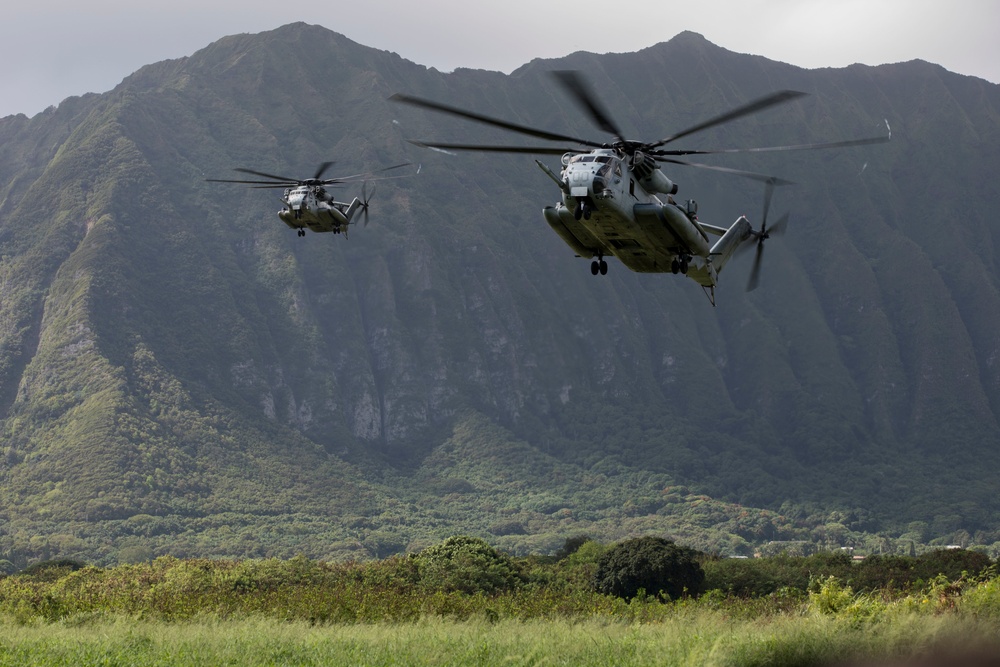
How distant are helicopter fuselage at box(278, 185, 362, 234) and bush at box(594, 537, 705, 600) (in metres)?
18.9

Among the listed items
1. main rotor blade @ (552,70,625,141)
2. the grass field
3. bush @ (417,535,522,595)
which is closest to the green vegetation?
the grass field

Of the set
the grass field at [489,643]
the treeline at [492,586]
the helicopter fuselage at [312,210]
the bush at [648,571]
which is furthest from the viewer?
the helicopter fuselage at [312,210]

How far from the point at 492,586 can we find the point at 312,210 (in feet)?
65.3

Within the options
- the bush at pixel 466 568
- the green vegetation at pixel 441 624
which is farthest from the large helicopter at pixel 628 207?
the bush at pixel 466 568

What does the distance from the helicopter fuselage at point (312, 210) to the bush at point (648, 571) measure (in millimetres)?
18876

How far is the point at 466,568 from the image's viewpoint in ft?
155

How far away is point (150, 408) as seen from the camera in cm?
19450

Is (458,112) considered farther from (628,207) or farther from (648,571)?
(648,571)

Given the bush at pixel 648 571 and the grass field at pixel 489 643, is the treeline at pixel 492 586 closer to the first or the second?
the bush at pixel 648 571

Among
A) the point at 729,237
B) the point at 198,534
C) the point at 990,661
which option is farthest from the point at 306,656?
the point at 198,534

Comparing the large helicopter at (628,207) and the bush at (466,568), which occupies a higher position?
the large helicopter at (628,207)

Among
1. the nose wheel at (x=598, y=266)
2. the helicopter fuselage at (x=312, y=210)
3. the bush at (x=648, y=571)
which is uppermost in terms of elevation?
the helicopter fuselage at (x=312, y=210)

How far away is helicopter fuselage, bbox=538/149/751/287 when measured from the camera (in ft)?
99.5

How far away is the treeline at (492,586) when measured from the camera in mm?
32456
